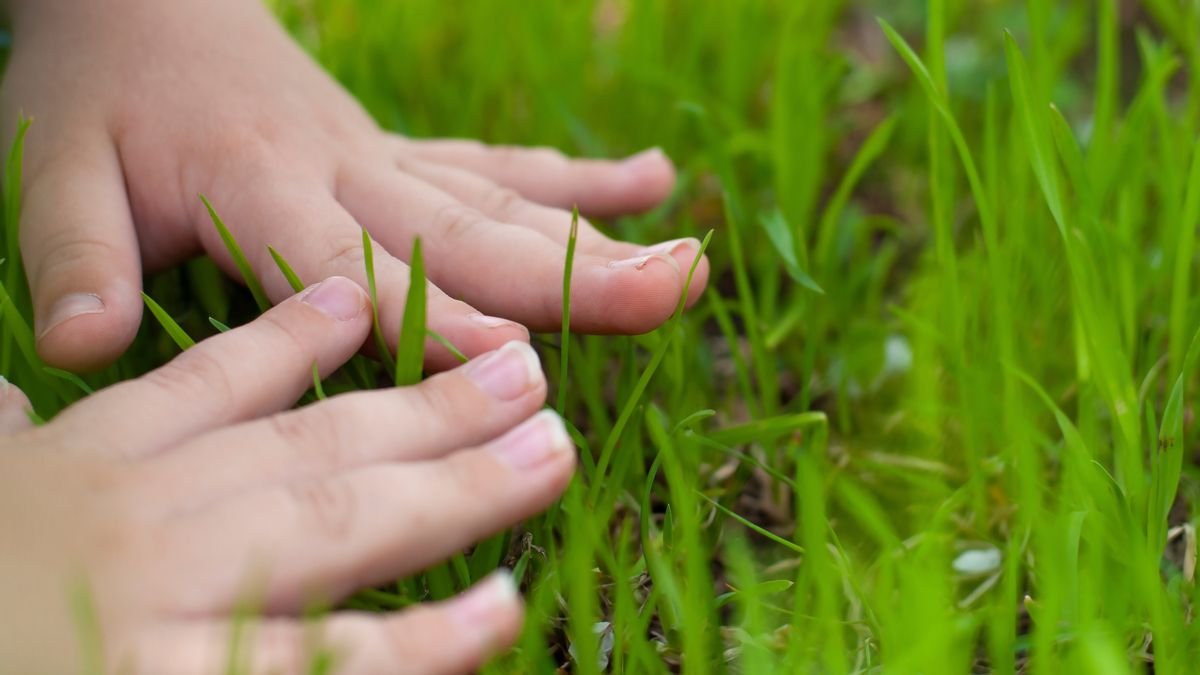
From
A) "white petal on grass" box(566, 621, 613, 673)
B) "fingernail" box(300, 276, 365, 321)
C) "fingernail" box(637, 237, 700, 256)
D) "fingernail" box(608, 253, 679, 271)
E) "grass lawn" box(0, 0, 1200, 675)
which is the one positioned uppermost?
"fingernail" box(608, 253, 679, 271)

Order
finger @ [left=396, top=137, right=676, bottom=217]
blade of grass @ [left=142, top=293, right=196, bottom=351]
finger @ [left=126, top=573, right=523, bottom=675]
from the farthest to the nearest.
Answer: finger @ [left=396, top=137, right=676, bottom=217], blade of grass @ [left=142, top=293, right=196, bottom=351], finger @ [left=126, top=573, right=523, bottom=675]

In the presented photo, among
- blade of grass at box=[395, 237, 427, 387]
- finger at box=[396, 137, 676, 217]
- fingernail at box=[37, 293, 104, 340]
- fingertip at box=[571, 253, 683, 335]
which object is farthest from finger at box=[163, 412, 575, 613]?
finger at box=[396, 137, 676, 217]

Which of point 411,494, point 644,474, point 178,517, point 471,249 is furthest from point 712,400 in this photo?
point 178,517

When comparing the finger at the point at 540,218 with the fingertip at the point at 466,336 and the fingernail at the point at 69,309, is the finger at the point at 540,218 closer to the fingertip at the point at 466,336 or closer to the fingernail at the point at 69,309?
the fingertip at the point at 466,336

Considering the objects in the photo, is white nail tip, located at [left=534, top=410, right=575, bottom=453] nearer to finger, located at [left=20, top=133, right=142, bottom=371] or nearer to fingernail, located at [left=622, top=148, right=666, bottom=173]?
finger, located at [left=20, top=133, right=142, bottom=371]

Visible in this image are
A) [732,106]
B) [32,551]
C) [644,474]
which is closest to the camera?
[32,551]

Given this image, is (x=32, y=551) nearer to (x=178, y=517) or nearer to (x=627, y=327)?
(x=178, y=517)

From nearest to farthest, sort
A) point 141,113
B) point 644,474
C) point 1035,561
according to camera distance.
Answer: point 1035,561 < point 644,474 < point 141,113
